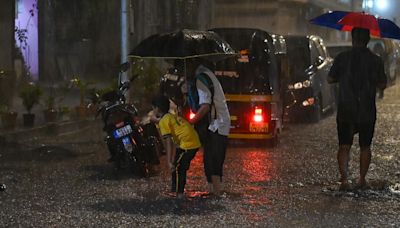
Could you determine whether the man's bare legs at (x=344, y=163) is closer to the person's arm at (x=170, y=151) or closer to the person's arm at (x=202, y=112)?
the person's arm at (x=202, y=112)

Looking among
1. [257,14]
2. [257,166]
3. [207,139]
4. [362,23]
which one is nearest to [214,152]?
[207,139]

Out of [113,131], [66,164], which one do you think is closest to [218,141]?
[113,131]

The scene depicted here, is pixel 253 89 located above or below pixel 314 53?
below

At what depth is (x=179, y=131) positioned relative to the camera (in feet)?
25.0

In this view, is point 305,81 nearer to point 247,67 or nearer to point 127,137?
point 247,67

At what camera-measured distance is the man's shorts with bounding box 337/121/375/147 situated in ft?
27.1

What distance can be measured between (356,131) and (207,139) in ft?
5.96

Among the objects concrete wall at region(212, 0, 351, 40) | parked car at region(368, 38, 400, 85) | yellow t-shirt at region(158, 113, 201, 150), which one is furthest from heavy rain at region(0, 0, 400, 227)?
concrete wall at region(212, 0, 351, 40)

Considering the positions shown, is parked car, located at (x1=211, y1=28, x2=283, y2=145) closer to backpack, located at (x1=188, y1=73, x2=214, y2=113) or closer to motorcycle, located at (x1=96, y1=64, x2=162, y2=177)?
motorcycle, located at (x1=96, y1=64, x2=162, y2=177)

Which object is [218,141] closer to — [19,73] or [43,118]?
[43,118]

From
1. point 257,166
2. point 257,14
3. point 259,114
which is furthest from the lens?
point 257,14

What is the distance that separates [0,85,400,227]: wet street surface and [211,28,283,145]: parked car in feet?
1.16

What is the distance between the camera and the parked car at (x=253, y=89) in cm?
1170

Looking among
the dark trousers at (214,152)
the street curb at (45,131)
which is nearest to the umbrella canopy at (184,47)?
the dark trousers at (214,152)
